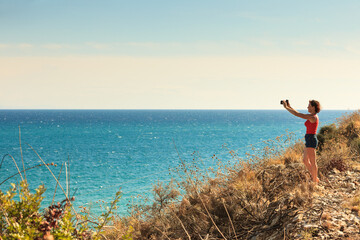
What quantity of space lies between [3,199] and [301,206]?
14.1ft

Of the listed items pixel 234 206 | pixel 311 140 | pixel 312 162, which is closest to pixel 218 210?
pixel 234 206

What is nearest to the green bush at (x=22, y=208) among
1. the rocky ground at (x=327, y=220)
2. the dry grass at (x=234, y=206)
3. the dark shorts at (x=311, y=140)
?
the dry grass at (x=234, y=206)

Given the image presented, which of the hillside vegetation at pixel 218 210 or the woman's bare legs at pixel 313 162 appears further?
the woman's bare legs at pixel 313 162

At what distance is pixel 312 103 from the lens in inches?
281

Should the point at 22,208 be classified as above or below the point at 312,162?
above

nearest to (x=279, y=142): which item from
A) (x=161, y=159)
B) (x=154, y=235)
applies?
(x=154, y=235)

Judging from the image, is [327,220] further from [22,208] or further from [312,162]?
[22,208]

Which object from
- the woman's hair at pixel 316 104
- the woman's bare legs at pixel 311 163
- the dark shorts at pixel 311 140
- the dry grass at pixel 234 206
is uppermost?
the woman's hair at pixel 316 104

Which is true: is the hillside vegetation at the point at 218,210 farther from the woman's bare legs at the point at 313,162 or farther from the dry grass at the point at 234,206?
the woman's bare legs at the point at 313,162

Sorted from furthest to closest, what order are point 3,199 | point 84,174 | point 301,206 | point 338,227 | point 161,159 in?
1. point 161,159
2. point 84,174
3. point 301,206
4. point 338,227
5. point 3,199

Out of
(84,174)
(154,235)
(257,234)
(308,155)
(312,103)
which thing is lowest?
(84,174)

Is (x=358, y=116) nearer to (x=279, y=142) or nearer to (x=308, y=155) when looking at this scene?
(x=279, y=142)

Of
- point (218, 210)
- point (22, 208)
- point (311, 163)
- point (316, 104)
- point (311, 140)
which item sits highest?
point (316, 104)

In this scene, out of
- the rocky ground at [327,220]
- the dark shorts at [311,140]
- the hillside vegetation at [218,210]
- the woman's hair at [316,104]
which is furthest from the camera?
the dark shorts at [311,140]
